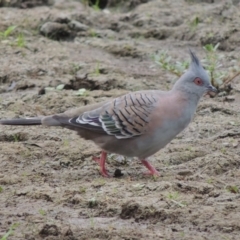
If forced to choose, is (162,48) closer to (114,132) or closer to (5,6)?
(5,6)

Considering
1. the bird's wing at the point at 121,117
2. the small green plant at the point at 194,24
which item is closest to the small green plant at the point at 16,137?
the bird's wing at the point at 121,117

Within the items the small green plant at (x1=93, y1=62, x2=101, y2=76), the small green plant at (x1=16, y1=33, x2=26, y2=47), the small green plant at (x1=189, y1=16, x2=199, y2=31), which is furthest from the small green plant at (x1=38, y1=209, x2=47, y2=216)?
the small green plant at (x1=189, y1=16, x2=199, y2=31)

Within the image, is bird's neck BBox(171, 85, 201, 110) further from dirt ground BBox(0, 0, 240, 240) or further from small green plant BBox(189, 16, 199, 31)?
small green plant BBox(189, 16, 199, 31)

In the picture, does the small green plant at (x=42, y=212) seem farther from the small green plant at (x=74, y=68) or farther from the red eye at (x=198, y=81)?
the small green plant at (x=74, y=68)

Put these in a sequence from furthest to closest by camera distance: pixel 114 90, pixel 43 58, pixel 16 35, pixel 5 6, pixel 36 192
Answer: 1. pixel 5 6
2. pixel 16 35
3. pixel 43 58
4. pixel 114 90
5. pixel 36 192

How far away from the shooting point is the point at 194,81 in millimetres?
6508

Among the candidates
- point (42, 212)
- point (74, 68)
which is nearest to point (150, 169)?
point (42, 212)

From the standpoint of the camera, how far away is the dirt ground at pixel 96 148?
5227 millimetres

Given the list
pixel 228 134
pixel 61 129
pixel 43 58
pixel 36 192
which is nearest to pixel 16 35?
pixel 43 58

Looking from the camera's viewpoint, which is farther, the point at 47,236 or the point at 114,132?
the point at 114,132

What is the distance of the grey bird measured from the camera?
622 centimetres

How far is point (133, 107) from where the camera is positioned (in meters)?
6.31

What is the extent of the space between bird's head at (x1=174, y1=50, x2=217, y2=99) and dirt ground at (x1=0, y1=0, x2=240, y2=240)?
499 mm

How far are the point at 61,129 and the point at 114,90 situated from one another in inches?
44.5
